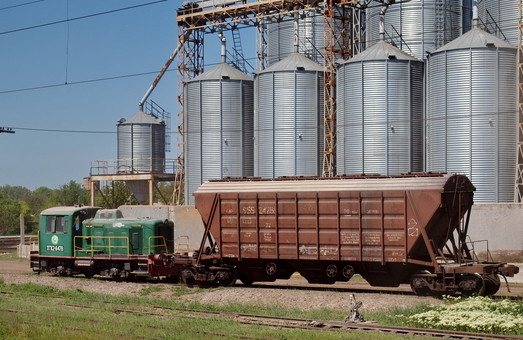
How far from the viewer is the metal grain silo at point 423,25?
46.8 m

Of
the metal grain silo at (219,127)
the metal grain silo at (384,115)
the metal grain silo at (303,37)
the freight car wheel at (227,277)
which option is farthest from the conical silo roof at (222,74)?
the freight car wheel at (227,277)

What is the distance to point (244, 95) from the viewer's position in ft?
165

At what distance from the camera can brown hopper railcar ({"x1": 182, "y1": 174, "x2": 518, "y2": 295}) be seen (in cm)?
2325

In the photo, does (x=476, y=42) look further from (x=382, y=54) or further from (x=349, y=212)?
(x=349, y=212)

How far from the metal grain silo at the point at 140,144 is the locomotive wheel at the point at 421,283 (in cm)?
3867

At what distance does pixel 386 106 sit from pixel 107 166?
85.3ft

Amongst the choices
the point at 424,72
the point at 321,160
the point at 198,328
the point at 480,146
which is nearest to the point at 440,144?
the point at 480,146

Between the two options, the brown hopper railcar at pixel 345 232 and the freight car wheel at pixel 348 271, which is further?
the freight car wheel at pixel 348 271

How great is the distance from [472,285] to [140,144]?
42.1 meters

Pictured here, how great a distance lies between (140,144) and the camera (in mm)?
60781

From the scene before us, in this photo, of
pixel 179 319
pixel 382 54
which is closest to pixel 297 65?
pixel 382 54

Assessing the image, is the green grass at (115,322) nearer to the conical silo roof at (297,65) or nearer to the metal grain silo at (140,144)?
the conical silo roof at (297,65)

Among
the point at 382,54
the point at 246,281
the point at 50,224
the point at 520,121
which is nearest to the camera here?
the point at 246,281

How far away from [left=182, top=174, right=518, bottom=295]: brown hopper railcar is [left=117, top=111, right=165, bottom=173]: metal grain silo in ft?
109
